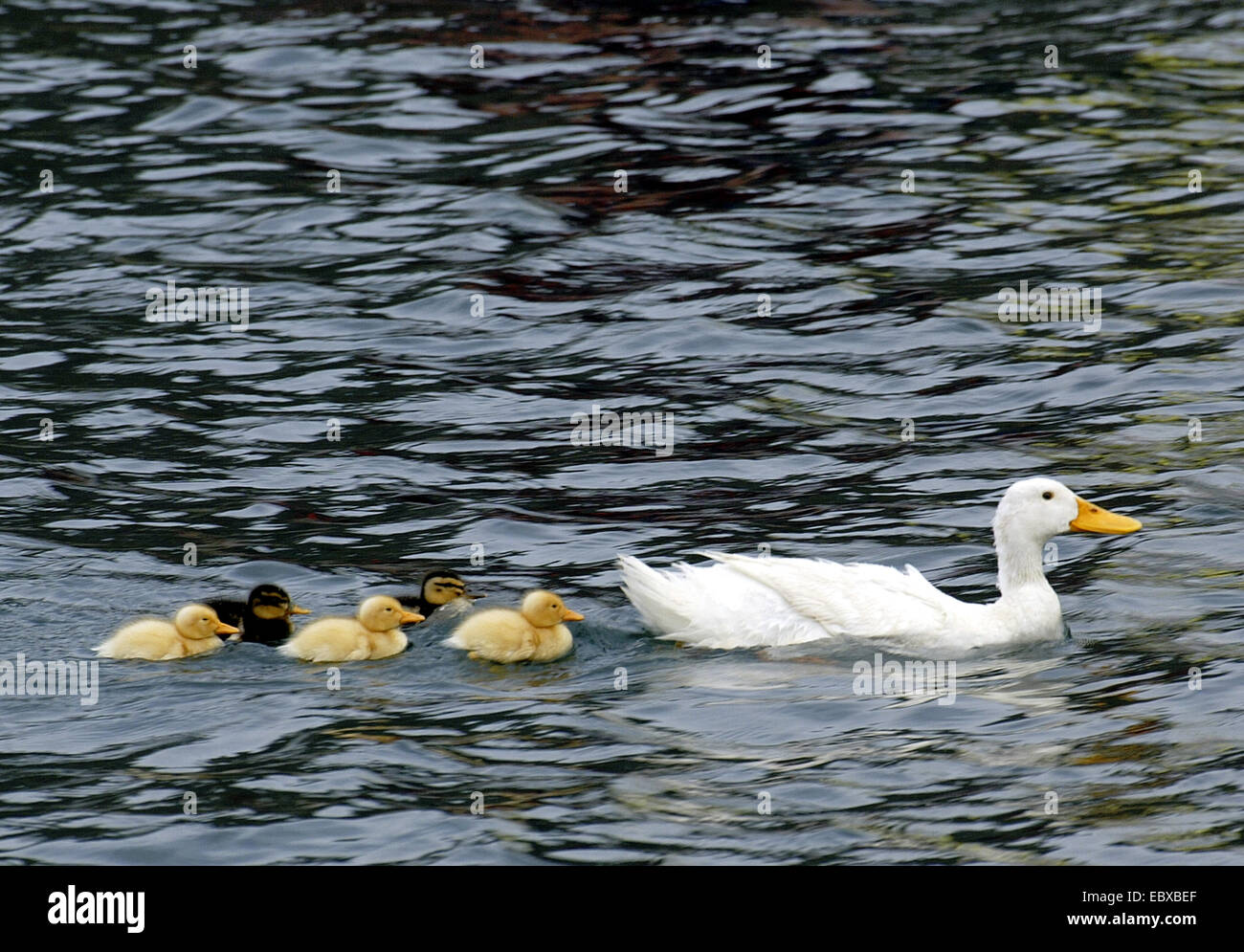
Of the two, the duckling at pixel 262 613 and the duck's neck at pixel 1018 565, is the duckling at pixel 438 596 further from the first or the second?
the duck's neck at pixel 1018 565

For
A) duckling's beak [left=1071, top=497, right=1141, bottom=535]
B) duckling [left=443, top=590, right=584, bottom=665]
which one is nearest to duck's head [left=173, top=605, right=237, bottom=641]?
duckling [left=443, top=590, right=584, bottom=665]

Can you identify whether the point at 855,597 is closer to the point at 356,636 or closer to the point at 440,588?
the point at 440,588

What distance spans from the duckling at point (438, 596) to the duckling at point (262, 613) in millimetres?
566

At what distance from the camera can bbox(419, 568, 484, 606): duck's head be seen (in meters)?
9.59

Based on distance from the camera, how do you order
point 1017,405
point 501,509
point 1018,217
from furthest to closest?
point 1018,217 < point 1017,405 < point 501,509

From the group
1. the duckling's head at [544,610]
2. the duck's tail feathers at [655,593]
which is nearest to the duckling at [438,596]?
the duckling's head at [544,610]

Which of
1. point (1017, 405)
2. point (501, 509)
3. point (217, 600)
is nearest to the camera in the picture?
point (217, 600)

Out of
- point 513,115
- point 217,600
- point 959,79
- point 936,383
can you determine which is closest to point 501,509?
point 217,600

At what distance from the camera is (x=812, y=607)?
30.0 ft

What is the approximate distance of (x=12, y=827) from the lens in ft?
23.8

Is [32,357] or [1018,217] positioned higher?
[1018,217]
